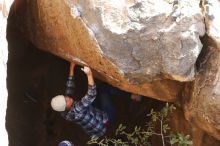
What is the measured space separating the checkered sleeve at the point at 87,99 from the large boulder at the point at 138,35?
429 mm

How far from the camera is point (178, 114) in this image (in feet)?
18.7

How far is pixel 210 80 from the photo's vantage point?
15.5 feet

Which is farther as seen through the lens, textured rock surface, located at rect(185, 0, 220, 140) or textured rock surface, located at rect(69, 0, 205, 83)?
textured rock surface, located at rect(185, 0, 220, 140)

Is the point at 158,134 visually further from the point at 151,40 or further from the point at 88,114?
the point at 151,40

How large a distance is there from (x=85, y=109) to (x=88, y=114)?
0.34ft

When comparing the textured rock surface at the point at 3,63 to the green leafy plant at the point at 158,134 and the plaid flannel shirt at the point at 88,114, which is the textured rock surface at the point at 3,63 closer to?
the plaid flannel shirt at the point at 88,114

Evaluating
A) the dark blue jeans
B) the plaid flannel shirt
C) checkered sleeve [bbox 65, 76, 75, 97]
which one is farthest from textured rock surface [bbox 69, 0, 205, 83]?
the dark blue jeans

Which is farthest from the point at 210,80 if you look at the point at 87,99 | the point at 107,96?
the point at 107,96

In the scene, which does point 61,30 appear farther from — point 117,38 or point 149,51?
point 149,51

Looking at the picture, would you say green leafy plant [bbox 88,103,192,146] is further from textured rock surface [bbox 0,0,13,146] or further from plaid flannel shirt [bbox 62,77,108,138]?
textured rock surface [bbox 0,0,13,146]

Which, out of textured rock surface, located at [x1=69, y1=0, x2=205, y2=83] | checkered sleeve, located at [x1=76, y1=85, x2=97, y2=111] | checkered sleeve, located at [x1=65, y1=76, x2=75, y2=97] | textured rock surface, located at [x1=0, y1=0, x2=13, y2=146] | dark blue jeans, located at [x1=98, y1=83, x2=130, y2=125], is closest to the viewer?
textured rock surface, located at [x1=0, y1=0, x2=13, y2=146]

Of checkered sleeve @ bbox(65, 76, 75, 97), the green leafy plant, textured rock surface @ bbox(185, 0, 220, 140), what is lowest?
the green leafy plant

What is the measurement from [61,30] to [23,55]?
1342mm

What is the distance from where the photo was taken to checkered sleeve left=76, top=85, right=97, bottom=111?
206 inches
